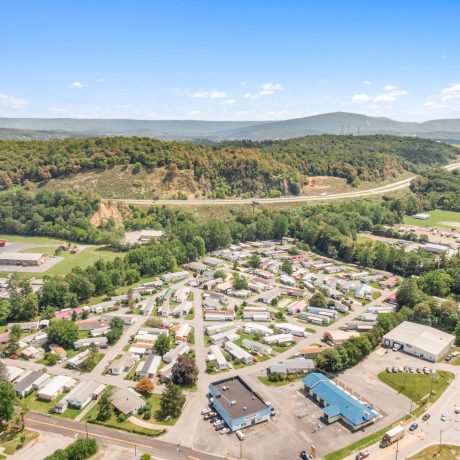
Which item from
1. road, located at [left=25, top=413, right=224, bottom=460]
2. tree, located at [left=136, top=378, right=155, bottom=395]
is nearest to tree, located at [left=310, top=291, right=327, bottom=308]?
tree, located at [left=136, top=378, right=155, bottom=395]

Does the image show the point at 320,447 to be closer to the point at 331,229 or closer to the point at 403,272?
the point at 403,272

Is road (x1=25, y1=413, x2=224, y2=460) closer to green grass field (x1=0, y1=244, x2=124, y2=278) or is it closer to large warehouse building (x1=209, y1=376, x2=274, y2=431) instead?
large warehouse building (x1=209, y1=376, x2=274, y2=431)

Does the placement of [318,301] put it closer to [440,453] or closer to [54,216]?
[440,453]

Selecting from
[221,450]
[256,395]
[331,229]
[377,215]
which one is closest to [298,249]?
[331,229]

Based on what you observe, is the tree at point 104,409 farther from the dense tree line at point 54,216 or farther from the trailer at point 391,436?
the dense tree line at point 54,216

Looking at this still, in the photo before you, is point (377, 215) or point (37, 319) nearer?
point (37, 319)

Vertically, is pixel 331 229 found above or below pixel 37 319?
above
